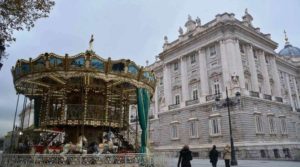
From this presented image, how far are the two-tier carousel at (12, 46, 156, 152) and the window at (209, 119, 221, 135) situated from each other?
50.0ft

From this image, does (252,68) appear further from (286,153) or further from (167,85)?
(167,85)

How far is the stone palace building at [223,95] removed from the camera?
25.9m

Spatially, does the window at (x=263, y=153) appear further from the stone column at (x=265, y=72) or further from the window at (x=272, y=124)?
the stone column at (x=265, y=72)

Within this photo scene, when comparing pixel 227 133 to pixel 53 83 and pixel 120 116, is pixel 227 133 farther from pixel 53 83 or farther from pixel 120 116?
pixel 53 83

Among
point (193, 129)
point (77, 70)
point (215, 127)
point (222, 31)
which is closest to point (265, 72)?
point (222, 31)

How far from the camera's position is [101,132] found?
13.6 metres

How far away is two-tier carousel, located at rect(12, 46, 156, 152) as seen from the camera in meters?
11.1

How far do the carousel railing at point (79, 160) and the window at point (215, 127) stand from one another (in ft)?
59.1

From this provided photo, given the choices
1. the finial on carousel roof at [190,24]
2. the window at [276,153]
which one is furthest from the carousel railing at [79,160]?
the finial on carousel roof at [190,24]

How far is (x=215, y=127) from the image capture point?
2777 centimetres

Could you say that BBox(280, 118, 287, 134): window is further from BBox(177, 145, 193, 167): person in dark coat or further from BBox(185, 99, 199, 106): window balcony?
BBox(177, 145, 193, 167): person in dark coat

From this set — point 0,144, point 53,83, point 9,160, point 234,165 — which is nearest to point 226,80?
point 234,165

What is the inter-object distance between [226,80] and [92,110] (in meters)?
19.3

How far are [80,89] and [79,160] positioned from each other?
15.6ft
